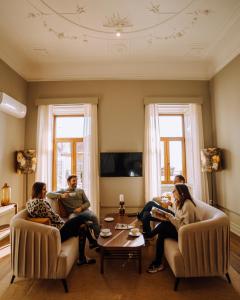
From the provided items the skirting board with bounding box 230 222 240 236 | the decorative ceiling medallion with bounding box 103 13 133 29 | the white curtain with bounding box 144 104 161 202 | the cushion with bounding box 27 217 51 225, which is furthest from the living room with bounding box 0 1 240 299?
the cushion with bounding box 27 217 51 225

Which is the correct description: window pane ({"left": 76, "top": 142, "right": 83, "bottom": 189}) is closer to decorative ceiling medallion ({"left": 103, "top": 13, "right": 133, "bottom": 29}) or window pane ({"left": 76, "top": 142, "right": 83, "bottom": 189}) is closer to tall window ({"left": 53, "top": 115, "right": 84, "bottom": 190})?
tall window ({"left": 53, "top": 115, "right": 84, "bottom": 190})

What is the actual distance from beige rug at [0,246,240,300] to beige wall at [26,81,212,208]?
2.03m

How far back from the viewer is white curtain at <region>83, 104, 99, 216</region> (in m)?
4.24

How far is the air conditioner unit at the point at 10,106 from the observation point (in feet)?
11.0

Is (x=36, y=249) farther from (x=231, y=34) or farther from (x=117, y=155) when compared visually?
(x=231, y=34)

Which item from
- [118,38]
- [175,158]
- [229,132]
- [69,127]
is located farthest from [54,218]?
[229,132]

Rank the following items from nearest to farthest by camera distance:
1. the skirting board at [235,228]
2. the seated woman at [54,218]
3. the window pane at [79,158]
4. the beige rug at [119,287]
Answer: the beige rug at [119,287] < the seated woman at [54,218] < the skirting board at [235,228] < the window pane at [79,158]

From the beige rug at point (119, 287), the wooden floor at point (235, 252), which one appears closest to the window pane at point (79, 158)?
the beige rug at point (119, 287)

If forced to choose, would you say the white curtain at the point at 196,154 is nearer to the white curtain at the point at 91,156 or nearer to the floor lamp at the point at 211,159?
the floor lamp at the point at 211,159

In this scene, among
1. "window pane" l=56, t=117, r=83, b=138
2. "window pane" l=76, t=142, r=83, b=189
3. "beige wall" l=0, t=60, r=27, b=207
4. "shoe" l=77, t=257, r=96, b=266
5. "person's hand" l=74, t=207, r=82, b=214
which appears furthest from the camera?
"window pane" l=56, t=117, r=83, b=138

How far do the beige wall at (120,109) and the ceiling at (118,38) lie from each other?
19 cm

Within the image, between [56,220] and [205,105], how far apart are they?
4076 millimetres

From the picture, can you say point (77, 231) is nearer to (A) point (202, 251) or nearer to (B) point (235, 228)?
(A) point (202, 251)

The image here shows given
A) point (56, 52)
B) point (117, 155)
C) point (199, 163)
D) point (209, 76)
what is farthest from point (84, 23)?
point (199, 163)
